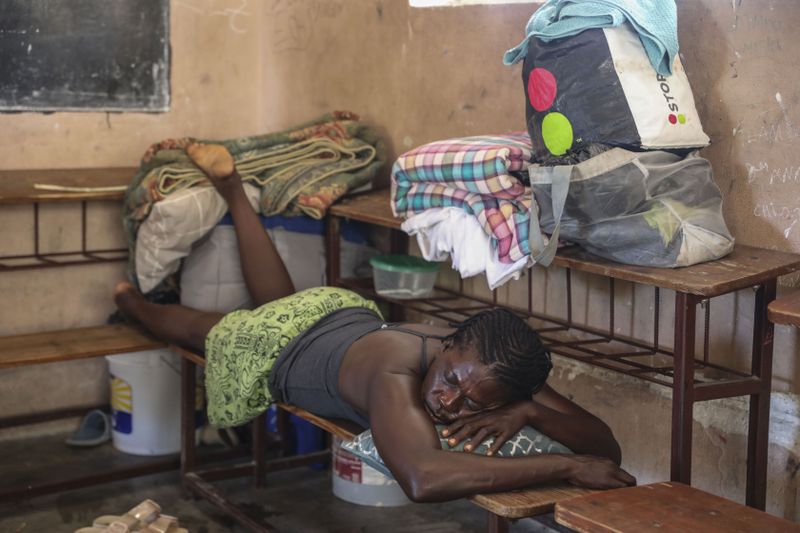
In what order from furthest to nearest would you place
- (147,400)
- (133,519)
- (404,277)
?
(147,400), (404,277), (133,519)

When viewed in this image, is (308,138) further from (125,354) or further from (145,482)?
(145,482)

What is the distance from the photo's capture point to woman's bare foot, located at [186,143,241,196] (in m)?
4.04

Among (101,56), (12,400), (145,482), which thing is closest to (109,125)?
(101,56)

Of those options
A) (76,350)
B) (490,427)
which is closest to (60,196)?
(76,350)

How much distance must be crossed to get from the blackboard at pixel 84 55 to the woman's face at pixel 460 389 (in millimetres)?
2440

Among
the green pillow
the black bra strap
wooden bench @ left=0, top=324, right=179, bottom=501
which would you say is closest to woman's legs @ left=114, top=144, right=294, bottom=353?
wooden bench @ left=0, top=324, right=179, bottom=501

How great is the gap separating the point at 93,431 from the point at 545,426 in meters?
2.50

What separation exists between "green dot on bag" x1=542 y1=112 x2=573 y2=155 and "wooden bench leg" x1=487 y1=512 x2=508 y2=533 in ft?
3.31

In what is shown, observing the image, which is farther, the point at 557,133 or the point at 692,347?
the point at 557,133

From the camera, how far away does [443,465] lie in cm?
248

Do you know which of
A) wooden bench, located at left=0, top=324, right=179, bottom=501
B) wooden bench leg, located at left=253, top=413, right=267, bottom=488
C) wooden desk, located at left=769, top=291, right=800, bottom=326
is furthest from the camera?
wooden bench leg, located at left=253, top=413, right=267, bottom=488

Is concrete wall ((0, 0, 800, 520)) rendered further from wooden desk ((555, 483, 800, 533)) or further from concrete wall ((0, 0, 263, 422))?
wooden desk ((555, 483, 800, 533))

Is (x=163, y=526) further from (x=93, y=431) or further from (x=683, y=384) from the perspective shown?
(x=683, y=384)

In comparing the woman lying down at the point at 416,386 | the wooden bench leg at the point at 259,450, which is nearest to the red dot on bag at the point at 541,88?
the woman lying down at the point at 416,386
